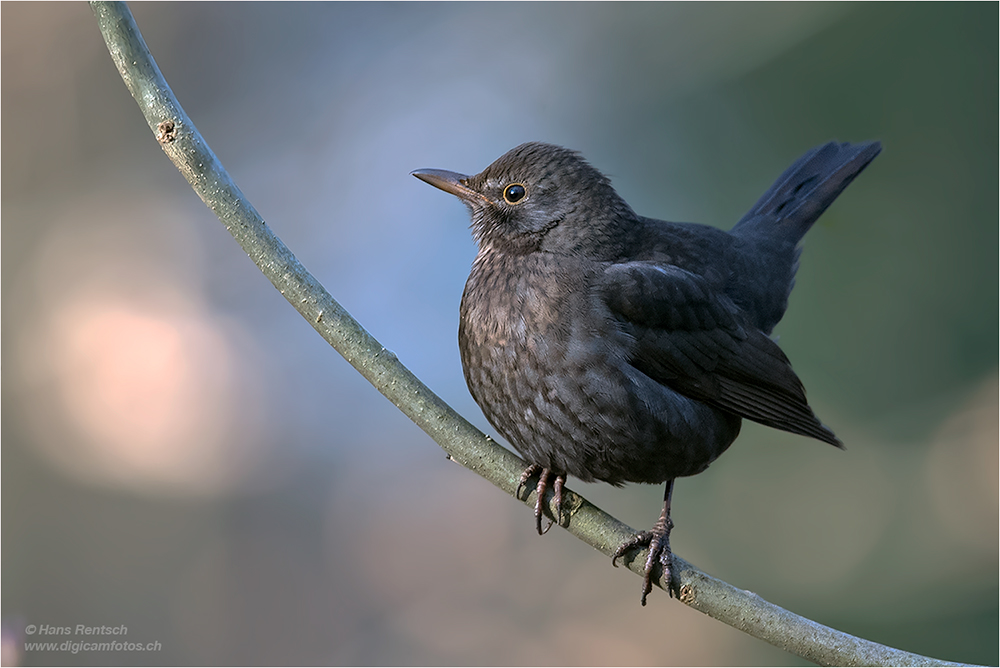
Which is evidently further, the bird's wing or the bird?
the bird's wing

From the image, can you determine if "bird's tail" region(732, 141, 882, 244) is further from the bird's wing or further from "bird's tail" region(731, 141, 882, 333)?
the bird's wing

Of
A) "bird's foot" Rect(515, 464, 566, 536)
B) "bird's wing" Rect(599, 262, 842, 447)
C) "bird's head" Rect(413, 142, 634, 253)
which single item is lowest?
"bird's foot" Rect(515, 464, 566, 536)

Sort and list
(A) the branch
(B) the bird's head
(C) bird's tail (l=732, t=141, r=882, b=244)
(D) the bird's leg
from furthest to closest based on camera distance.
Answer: (C) bird's tail (l=732, t=141, r=882, b=244), (B) the bird's head, (D) the bird's leg, (A) the branch

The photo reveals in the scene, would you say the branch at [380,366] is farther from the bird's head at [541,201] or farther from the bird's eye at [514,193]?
the bird's eye at [514,193]

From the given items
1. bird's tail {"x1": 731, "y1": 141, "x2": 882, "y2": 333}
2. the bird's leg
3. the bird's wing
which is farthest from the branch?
bird's tail {"x1": 731, "y1": 141, "x2": 882, "y2": 333}

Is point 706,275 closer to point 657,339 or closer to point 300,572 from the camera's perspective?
point 657,339

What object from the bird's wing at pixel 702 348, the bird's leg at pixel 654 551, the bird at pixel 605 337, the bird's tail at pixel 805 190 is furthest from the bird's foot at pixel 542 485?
the bird's tail at pixel 805 190

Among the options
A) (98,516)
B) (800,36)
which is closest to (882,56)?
(800,36)

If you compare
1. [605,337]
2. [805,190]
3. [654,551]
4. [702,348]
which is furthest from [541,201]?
[805,190]
